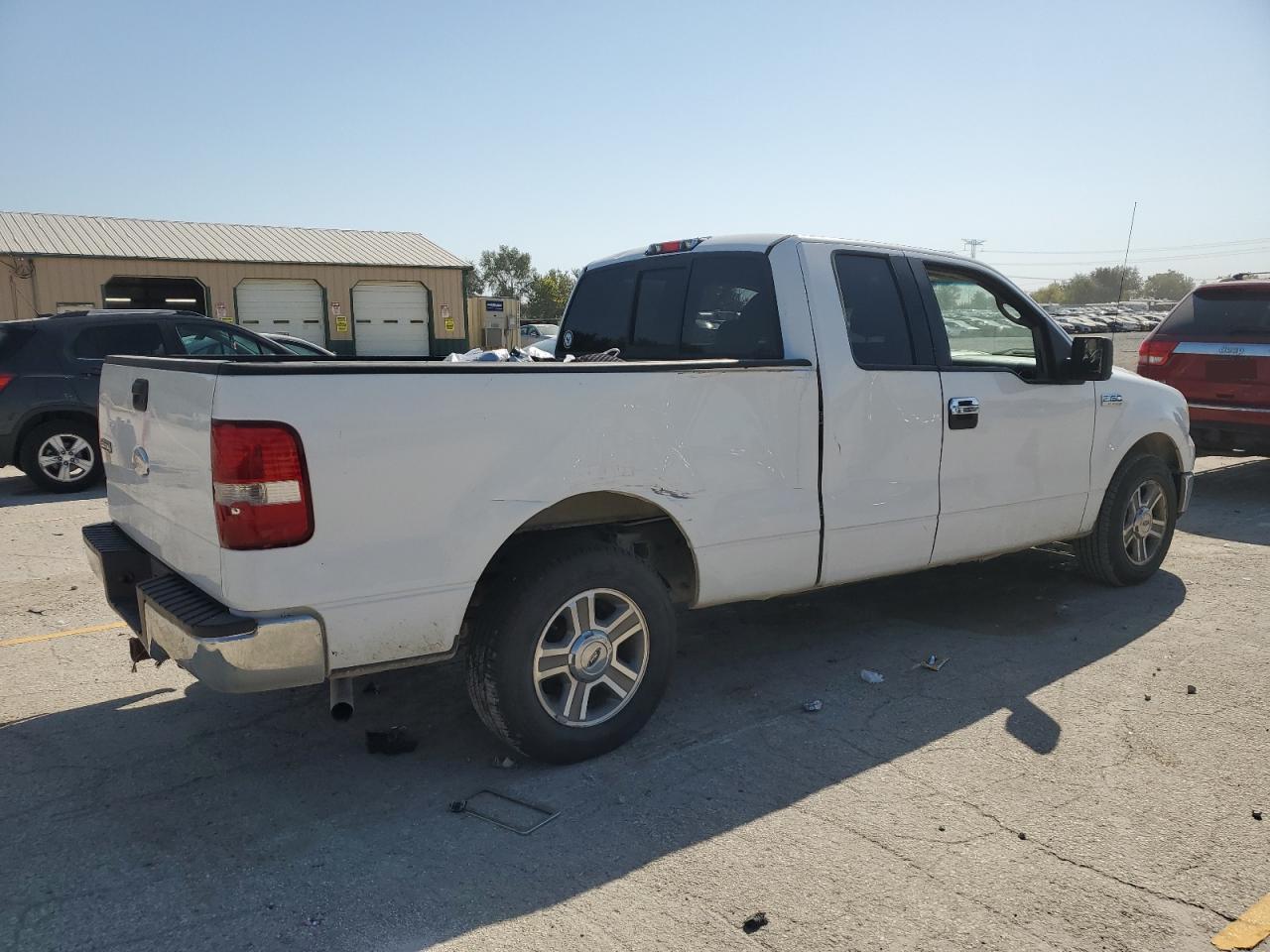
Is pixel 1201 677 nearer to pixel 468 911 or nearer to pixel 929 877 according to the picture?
pixel 929 877

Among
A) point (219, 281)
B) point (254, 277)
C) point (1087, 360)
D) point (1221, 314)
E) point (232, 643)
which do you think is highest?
point (254, 277)

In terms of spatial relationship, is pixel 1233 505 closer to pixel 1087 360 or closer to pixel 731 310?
pixel 1087 360

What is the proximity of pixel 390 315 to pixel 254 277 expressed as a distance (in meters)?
4.43

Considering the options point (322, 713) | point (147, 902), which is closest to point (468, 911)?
point (147, 902)

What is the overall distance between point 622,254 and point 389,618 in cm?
273

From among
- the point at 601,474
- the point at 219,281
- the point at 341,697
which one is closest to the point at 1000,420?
the point at 601,474

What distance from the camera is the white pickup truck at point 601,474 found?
2.98 meters

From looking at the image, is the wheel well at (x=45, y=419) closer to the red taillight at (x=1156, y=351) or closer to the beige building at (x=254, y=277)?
the red taillight at (x=1156, y=351)

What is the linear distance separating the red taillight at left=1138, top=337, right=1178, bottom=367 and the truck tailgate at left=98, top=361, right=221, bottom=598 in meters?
9.08

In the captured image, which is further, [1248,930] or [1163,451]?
[1163,451]

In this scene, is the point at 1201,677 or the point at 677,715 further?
the point at 1201,677

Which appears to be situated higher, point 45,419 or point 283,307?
point 283,307

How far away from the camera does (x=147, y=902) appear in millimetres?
2787

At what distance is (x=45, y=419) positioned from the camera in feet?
32.9
